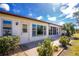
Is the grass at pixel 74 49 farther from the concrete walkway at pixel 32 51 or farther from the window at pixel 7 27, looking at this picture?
the window at pixel 7 27

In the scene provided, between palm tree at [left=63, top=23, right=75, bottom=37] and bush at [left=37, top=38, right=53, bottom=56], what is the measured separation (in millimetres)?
625

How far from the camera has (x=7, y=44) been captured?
404cm

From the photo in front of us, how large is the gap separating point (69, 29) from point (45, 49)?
2.97 ft

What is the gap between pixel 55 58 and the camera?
4.20 metres

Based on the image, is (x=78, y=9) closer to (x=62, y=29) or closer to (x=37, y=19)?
(x=62, y=29)

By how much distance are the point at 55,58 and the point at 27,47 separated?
87cm

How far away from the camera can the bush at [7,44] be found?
404cm

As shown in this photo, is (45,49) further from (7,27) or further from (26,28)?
(7,27)

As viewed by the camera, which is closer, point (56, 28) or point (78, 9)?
point (78, 9)

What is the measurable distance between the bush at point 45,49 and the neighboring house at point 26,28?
289 mm

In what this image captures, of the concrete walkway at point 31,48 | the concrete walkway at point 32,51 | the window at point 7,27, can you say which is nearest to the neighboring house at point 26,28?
the window at point 7,27

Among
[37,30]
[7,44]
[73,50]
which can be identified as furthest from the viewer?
[37,30]

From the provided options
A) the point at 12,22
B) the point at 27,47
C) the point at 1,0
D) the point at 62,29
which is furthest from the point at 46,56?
the point at 1,0

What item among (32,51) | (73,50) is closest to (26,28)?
(32,51)
